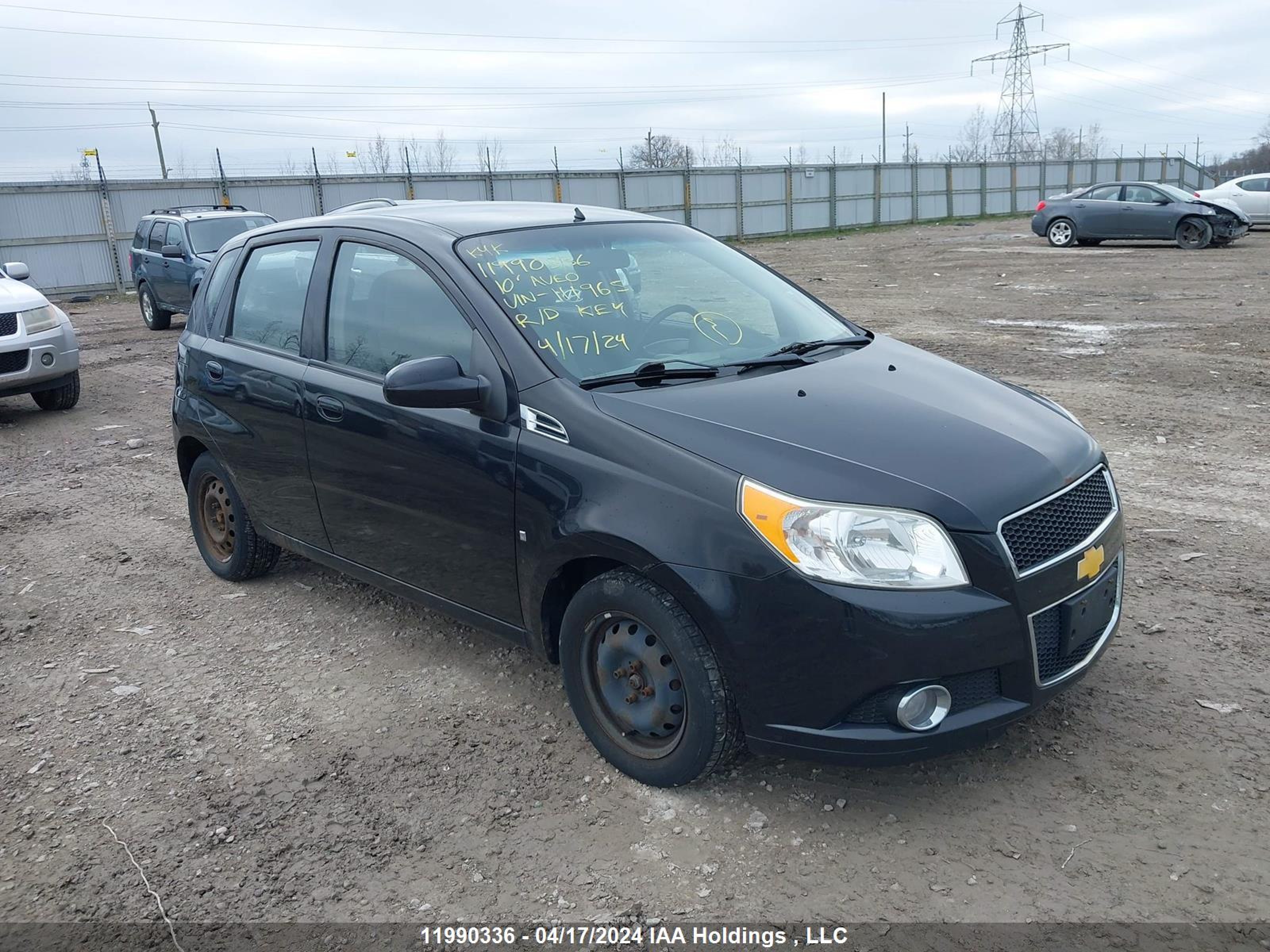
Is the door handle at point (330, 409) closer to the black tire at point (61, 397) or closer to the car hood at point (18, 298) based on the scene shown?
the car hood at point (18, 298)

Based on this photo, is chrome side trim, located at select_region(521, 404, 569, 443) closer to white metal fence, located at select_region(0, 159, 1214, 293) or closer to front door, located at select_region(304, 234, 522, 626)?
front door, located at select_region(304, 234, 522, 626)

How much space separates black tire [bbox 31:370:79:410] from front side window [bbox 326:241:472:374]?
726 centimetres

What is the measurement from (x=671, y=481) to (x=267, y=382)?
7.43 ft

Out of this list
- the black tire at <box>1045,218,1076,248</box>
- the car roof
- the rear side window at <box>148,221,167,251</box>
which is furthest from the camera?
the black tire at <box>1045,218,1076,248</box>

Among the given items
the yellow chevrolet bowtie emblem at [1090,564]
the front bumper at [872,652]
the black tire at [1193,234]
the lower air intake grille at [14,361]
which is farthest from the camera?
the black tire at [1193,234]

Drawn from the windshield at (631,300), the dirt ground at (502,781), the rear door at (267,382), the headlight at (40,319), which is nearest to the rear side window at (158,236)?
the headlight at (40,319)

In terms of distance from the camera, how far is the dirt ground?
288 cm

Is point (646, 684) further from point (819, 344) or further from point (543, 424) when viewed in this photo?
point (819, 344)

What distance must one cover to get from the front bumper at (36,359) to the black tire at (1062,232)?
21.3m

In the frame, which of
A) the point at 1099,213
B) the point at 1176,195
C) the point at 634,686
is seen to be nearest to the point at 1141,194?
the point at 1176,195

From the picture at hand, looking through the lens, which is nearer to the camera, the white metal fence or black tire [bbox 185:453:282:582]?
Answer: black tire [bbox 185:453:282:582]

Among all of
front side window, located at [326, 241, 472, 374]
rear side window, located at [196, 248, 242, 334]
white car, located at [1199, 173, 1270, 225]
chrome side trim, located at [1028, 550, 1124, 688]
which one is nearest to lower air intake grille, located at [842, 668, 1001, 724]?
chrome side trim, located at [1028, 550, 1124, 688]

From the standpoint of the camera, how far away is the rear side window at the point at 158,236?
1630cm

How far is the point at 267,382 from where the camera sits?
4.53 metres
